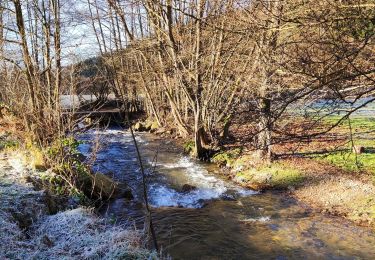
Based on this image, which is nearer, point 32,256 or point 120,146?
point 32,256

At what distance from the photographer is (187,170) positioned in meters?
12.7

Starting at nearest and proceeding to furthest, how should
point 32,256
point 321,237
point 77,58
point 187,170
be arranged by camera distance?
point 32,256 → point 321,237 → point 77,58 → point 187,170

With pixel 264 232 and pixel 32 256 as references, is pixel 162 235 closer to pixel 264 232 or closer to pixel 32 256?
pixel 264 232

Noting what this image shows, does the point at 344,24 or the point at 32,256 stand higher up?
the point at 344,24

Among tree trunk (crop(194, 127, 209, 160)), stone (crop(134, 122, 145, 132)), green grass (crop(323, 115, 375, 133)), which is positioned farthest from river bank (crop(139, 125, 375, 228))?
stone (crop(134, 122, 145, 132))

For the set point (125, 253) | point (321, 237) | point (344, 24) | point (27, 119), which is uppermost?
point (344, 24)

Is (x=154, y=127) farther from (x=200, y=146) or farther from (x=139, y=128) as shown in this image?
(x=200, y=146)

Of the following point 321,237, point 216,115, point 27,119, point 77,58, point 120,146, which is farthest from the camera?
point 120,146

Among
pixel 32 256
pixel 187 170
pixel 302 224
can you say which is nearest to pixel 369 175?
pixel 302 224

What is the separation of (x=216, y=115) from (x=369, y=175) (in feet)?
20.3

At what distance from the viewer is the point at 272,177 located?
430 inches

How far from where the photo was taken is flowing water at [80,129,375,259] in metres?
6.95

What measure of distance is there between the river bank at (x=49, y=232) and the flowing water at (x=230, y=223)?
1176 millimetres

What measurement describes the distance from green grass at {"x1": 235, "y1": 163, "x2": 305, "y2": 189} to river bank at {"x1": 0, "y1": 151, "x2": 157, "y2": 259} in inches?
211
